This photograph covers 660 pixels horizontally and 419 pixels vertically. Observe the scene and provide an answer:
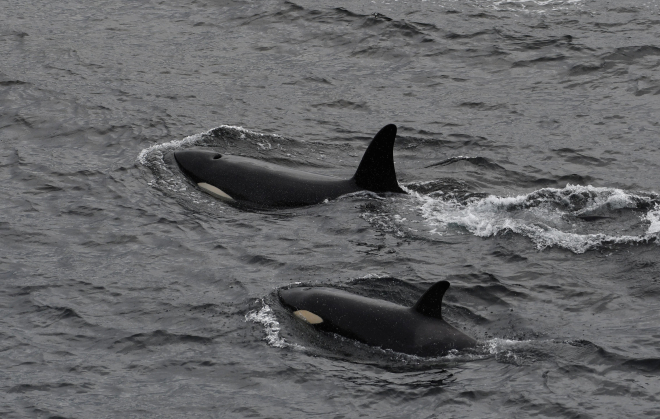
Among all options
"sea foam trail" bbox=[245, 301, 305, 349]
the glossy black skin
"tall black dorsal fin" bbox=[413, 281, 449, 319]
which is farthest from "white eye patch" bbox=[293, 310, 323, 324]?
the glossy black skin

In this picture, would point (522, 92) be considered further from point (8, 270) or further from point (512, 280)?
point (8, 270)

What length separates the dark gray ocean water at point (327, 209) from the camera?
47.1 feet

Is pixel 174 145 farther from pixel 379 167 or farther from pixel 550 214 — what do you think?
pixel 550 214

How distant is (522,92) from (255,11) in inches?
337

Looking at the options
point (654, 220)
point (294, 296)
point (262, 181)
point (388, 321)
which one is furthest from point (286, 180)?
point (654, 220)

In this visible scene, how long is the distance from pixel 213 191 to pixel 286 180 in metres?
1.40

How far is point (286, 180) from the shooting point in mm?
20031

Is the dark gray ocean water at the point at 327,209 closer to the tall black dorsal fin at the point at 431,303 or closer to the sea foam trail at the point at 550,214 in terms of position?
the sea foam trail at the point at 550,214

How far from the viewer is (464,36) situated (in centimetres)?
2791

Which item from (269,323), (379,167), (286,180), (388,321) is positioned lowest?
(269,323)

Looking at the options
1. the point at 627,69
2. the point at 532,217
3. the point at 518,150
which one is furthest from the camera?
the point at 627,69

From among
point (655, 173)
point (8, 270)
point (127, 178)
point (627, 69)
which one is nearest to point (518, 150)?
point (655, 173)

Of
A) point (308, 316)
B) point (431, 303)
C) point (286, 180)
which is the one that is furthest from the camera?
point (286, 180)

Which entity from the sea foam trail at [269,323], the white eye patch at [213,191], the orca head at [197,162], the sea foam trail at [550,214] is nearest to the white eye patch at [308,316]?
the sea foam trail at [269,323]
